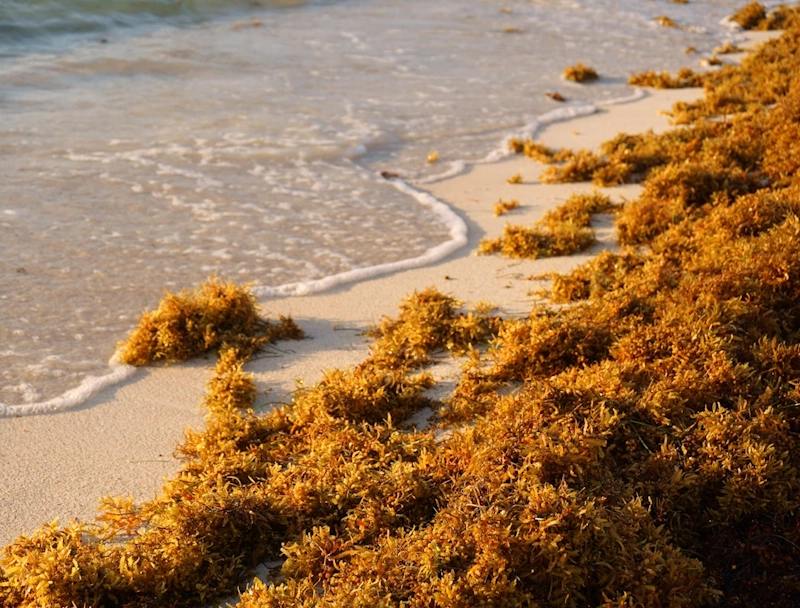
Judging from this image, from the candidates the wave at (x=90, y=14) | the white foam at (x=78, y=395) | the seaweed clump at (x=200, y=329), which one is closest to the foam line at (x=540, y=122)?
the seaweed clump at (x=200, y=329)

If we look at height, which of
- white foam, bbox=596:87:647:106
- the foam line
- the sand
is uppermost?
white foam, bbox=596:87:647:106

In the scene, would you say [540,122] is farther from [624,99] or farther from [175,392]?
[175,392]

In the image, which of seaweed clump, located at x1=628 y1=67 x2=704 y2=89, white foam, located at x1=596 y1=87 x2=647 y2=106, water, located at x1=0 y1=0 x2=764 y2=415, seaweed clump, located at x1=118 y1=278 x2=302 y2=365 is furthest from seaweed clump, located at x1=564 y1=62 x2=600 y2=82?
seaweed clump, located at x1=118 y1=278 x2=302 y2=365

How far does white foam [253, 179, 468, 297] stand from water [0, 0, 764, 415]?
0.09 feet

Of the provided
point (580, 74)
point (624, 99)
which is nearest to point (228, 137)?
point (624, 99)

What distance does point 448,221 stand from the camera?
660cm

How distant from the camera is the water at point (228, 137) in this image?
5.35m

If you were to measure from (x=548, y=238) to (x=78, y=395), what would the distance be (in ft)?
11.1

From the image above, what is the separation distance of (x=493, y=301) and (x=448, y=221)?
1.78m

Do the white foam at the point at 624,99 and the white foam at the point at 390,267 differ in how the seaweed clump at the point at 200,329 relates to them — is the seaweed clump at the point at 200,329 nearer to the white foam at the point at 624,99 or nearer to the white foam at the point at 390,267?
the white foam at the point at 390,267

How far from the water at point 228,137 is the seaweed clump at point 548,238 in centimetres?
45

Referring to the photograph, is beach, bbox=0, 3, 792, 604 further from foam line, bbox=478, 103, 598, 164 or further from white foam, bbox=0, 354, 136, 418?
foam line, bbox=478, 103, 598, 164

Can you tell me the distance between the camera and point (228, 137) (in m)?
8.44

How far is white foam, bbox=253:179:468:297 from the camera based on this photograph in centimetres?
534
